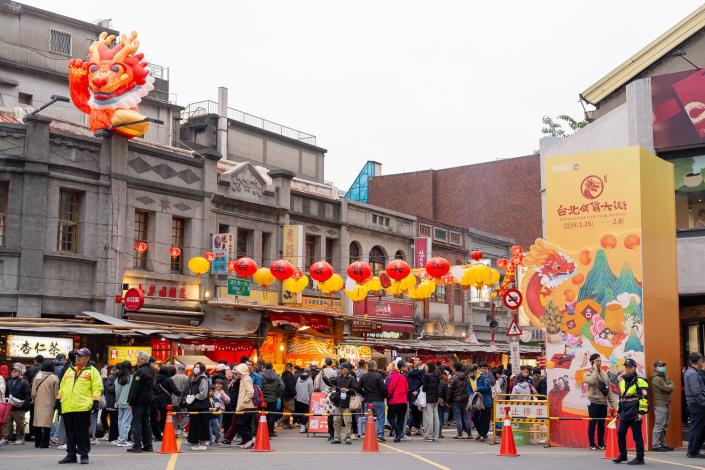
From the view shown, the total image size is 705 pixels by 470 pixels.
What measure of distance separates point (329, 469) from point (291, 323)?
61.2 ft

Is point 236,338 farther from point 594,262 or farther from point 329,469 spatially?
point 329,469

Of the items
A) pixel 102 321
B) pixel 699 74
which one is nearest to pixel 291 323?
pixel 102 321

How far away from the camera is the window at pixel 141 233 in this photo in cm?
3152

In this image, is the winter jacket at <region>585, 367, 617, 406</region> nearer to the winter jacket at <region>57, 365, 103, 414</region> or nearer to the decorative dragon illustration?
the winter jacket at <region>57, 365, 103, 414</region>

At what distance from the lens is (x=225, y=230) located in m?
35.1

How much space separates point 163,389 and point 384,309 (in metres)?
23.0

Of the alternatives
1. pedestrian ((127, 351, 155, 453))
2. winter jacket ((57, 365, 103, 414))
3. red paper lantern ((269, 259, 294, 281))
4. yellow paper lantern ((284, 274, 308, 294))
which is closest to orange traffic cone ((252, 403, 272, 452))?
pedestrian ((127, 351, 155, 453))

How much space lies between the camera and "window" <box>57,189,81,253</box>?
29.3m

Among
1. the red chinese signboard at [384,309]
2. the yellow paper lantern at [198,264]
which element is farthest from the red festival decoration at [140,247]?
the red chinese signboard at [384,309]

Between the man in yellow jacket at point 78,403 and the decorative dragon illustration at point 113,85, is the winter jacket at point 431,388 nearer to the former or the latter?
the man in yellow jacket at point 78,403

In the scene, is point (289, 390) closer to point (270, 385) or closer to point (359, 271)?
point (270, 385)

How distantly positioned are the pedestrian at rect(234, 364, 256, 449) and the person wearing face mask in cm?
814

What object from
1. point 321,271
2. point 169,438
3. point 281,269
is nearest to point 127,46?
point 281,269

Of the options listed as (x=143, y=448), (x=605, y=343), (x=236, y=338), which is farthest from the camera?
(x=236, y=338)
